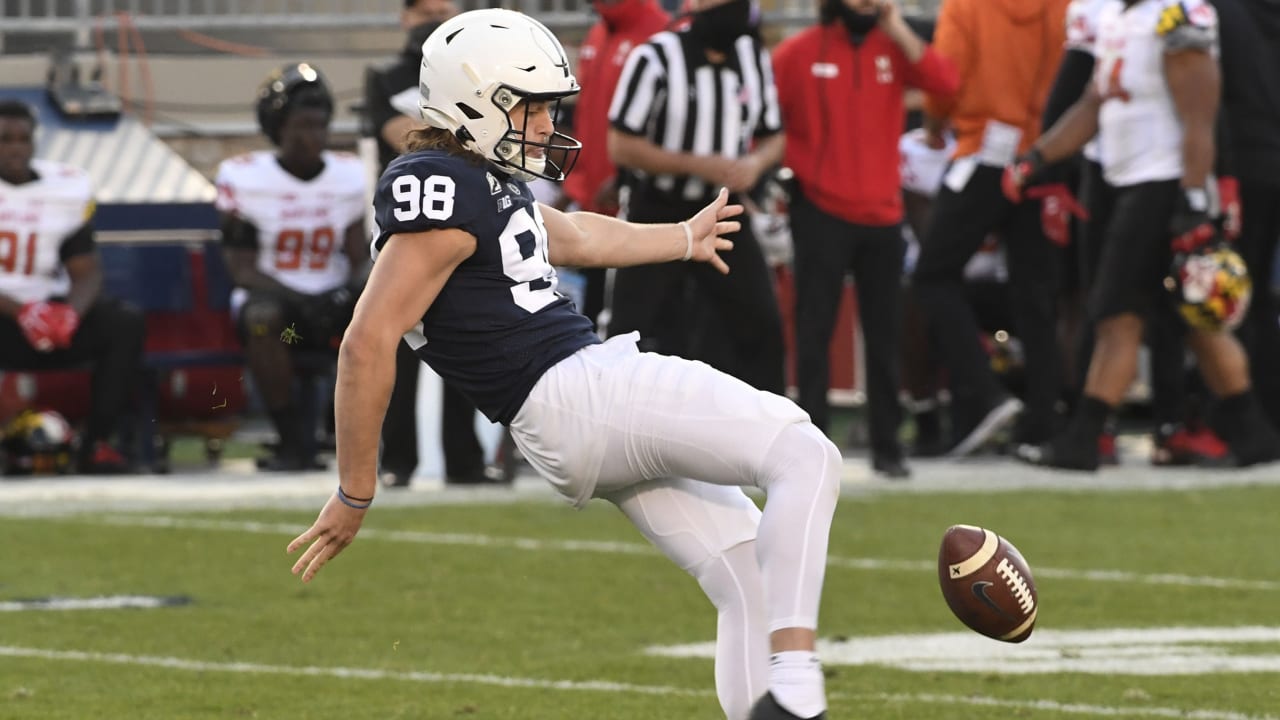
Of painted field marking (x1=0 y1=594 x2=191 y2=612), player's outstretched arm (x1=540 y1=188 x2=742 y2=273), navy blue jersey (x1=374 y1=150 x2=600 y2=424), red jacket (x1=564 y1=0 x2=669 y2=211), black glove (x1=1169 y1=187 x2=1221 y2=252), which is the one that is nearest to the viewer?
navy blue jersey (x1=374 y1=150 x2=600 y2=424)

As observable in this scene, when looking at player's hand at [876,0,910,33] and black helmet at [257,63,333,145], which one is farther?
black helmet at [257,63,333,145]

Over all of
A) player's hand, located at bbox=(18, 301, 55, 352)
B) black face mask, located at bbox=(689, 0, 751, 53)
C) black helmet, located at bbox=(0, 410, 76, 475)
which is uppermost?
black face mask, located at bbox=(689, 0, 751, 53)

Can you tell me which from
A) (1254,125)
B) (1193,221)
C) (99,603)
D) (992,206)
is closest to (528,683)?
(99,603)

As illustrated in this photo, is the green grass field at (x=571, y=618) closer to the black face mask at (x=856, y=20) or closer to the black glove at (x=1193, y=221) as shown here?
the black glove at (x=1193, y=221)

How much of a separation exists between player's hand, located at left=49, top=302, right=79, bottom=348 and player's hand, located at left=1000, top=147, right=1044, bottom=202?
4.21 metres

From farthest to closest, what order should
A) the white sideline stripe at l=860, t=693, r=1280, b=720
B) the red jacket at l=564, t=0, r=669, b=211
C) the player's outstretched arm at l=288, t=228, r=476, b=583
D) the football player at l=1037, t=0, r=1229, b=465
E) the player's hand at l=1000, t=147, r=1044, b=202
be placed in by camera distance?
the red jacket at l=564, t=0, r=669, b=211 < the football player at l=1037, t=0, r=1229, b=465 < the player's hand at l=1000, t=147, r=1044, b=202 < the white sideline stripe at l=860, t=693, r=1280, b=720 < the player's outstretched arm at l=288, t=228, r=476, b=583

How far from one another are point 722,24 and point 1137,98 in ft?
6.37

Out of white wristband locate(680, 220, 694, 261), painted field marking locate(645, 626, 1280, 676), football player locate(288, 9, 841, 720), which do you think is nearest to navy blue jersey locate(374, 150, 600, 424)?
football player locate(288, 9, 841, 720)

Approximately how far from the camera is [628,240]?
528 cm

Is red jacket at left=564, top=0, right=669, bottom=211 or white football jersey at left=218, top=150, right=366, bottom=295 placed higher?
red jacket at left=564, top=0, right=669, bottom=211

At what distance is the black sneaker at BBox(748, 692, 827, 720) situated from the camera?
172 inches

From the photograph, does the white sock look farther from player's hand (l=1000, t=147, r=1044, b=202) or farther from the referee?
player's hand (l=1000, t=147, r=1044, b=202)

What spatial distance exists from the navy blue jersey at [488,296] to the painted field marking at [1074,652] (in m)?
1.88

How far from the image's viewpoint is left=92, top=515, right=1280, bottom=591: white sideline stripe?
793cm
